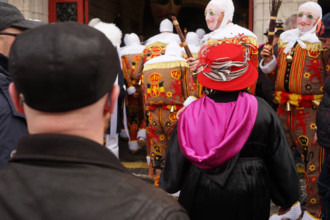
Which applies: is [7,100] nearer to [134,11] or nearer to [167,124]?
[167,124]

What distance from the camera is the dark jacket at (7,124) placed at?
1.77 metres

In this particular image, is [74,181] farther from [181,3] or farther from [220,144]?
[181,3]

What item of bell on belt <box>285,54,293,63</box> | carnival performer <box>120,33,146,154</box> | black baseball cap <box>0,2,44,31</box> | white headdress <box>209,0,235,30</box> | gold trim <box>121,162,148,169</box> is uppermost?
white headdress <box>209,0,235,30</box>

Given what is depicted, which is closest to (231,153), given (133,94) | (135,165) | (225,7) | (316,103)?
(316,103)

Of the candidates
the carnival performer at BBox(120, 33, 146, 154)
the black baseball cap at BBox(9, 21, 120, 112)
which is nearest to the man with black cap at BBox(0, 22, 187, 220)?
the black baseball cap at BBox(9, 21, 120, 112)

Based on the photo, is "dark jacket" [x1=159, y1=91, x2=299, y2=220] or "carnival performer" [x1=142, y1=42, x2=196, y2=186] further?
"carnival performer" [x1=142, y1=42, x2=196, y2=186]

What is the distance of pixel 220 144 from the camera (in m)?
1.99

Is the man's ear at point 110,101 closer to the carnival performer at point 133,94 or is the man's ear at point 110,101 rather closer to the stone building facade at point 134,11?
the carnival performer at point 133,94

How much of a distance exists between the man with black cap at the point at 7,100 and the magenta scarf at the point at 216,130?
920 mm

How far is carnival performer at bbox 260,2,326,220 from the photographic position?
135 inches

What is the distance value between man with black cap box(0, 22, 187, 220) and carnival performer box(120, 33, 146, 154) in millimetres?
4924

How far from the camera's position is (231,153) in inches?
78.7

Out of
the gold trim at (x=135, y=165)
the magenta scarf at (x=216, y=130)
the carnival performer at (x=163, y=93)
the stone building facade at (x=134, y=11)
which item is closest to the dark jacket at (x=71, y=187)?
the magenta scarf at (x=216, y=130)

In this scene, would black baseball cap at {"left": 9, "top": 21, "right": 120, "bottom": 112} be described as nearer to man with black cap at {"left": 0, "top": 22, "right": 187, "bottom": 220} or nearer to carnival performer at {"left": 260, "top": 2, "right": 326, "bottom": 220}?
man with black cap at {"left": 0, "top": 22, "right": 187, "bottom": 220}
